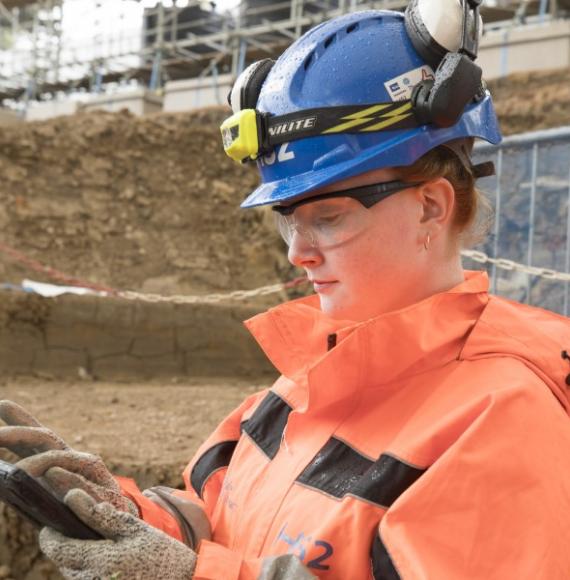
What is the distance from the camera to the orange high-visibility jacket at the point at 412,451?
112cm

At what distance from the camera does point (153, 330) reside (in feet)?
27.6

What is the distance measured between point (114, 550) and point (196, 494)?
552 millimetres

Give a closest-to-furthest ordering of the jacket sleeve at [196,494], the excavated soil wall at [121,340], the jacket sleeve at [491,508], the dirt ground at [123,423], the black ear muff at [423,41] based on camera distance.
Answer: the jacket sleeve at [491,508] < the black ear muff at [423,41] < the jacket sleeve at [196,494] < the dirt ground at [123,423] < the excavated soil wall at [121,340]

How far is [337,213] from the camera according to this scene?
1402 mm

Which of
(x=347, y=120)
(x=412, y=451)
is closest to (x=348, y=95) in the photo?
(x=347, y=120)

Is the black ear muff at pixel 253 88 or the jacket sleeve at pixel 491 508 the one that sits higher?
the black ear muff at pixel 253 88

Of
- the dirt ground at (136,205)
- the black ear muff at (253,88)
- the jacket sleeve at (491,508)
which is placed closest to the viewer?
the jacket sleeve at (491,508)

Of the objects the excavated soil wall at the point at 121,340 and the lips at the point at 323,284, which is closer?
the lips at the point at 323,284

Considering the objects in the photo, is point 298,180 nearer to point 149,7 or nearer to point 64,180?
point 64,180

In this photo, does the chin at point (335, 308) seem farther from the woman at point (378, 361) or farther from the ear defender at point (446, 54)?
the ear defender at point (446, 54)

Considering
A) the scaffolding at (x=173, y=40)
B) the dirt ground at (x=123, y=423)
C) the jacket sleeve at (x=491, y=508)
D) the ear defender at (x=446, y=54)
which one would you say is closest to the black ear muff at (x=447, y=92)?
the ear defender at (x=446, y=54)

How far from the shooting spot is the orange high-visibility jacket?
3.68 ft

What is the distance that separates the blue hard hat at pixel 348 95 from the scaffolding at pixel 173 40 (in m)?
12.0

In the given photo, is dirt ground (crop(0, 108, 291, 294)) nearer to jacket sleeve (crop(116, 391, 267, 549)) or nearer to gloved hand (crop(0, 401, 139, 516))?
jacket sleeve (crop(116, 391, 267, 549))
